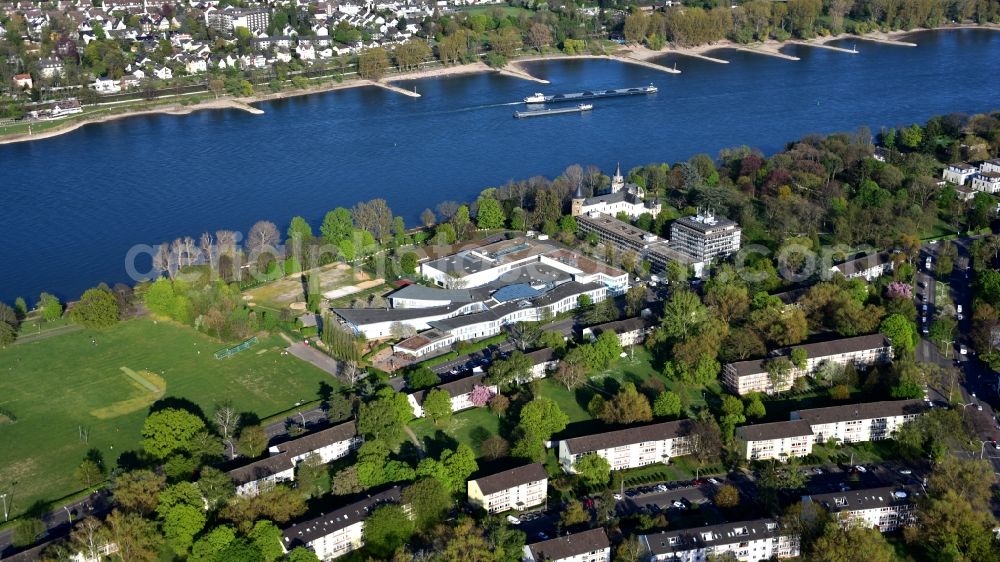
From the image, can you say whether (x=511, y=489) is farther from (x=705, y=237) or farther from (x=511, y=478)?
(x=705, y=237)

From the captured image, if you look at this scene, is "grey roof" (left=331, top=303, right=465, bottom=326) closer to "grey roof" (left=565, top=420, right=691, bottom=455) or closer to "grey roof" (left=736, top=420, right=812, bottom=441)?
"grey roof" (left=565, top=420, right=691, bottom=455)

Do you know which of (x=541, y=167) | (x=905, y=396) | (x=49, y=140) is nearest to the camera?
(x=905, y=396)

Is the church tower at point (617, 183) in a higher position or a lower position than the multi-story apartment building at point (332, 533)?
higher

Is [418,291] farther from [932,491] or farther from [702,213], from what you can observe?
[932,491]

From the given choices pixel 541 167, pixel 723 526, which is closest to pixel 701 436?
pixel 723 526

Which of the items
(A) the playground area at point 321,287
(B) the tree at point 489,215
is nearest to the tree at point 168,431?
(A) the playground area at point 321,287

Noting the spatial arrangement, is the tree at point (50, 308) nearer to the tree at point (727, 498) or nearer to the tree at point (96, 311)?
the tree at point (96, 311)
